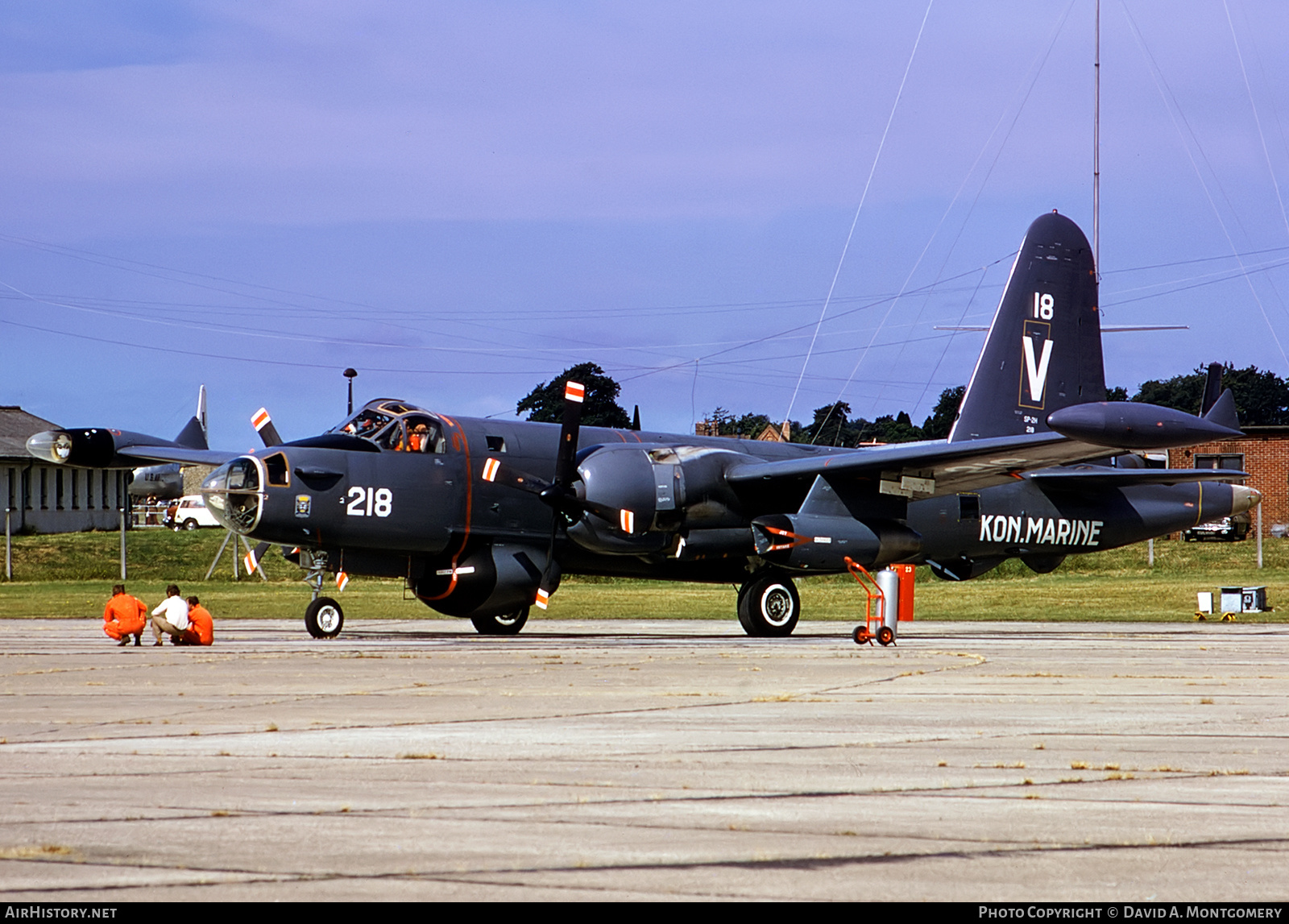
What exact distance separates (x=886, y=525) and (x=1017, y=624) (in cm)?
981

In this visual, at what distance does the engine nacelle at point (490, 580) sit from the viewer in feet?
82.8

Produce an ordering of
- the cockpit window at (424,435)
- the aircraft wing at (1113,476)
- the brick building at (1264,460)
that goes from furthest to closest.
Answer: the brick building at (1264,460), the aircraft wing at (1113,476), the cockpit window at (424,435)

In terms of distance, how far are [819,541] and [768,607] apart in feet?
7.43

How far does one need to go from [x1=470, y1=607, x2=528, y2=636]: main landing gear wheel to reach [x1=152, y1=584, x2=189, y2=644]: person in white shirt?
237 inches

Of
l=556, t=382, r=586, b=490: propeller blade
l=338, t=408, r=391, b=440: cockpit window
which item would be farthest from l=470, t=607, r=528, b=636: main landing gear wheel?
l=338, t=408, r=391, b=440: cockpit window

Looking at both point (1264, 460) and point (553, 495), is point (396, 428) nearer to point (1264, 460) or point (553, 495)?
point (553, 495)

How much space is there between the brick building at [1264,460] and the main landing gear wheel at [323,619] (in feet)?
188

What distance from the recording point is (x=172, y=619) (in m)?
23.5

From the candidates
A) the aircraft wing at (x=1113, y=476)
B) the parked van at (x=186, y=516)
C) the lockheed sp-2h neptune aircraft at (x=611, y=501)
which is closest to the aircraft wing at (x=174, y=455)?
the lockheed sp-2h neptune aircraft at (x=611, y=501)

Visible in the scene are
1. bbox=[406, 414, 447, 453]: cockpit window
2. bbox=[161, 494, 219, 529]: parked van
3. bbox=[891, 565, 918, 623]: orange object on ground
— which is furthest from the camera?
bbox=[161, 494, 219, 529]: parked van

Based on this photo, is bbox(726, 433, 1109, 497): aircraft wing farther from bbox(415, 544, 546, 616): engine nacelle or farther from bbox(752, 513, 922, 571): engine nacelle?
bbox(415, 544, 546, 616): engine nacelle

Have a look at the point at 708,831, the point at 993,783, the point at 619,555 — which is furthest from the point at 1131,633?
the point at 708,831

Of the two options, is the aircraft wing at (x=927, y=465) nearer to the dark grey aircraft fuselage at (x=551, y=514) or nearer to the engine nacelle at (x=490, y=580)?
the dark grey aircraft fuselage at (x=551, y=514)

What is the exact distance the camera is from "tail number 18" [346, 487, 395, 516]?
2398 centimetres
